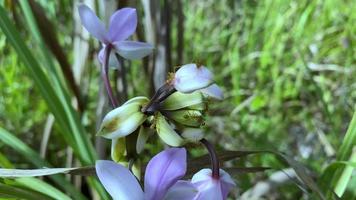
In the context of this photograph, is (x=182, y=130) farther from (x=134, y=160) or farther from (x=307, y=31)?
(x=307, y=31)

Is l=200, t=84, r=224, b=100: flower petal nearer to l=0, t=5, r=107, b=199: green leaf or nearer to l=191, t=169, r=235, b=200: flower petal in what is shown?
l=191, t=169, r=235, b=200: flower petal

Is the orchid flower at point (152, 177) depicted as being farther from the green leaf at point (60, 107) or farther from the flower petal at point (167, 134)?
the green leaf at point (60, 107)

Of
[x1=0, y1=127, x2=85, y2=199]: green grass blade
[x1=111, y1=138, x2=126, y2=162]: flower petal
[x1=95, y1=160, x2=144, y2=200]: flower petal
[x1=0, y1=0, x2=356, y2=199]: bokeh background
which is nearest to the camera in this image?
[x1=95, y1=160, x2=144, y2=200]: flower petal

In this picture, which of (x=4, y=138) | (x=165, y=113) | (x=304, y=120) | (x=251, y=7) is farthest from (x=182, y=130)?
(x=251, y=7)

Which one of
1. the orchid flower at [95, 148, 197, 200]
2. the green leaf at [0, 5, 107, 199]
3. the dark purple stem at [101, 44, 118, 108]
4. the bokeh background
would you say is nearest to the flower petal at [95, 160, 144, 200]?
the orchid flower at [95, 148, 197, 200]

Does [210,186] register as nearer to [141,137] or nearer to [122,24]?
[141,137]

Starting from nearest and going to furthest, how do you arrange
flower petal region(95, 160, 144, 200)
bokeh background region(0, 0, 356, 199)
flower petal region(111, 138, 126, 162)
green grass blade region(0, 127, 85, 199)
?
flower petal region(95, 160, 144, 200), flower petal region(111, 138, 126, 162), green grass blade region(0, 127, 85, 199), bokeh background region(0, 0, 356, 199)
